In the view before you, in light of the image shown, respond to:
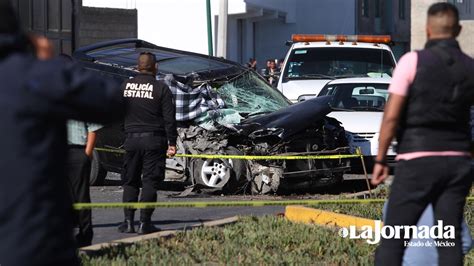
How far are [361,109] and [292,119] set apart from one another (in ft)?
8.31

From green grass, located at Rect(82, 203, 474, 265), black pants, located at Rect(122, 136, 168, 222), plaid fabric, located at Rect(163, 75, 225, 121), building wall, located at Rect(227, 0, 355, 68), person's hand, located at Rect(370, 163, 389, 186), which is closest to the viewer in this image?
person's hand, located at Rect(370, 163, 389, 186)

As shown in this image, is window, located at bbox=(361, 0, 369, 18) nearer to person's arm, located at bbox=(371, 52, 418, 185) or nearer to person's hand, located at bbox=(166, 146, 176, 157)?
person's hand, located at bbox=(166, 146, 176, 157)

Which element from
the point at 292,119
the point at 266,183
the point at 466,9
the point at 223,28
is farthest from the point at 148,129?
the point at 466,9

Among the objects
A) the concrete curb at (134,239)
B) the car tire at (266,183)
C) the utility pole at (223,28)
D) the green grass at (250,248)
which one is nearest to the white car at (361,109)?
the car tire at (266,183)

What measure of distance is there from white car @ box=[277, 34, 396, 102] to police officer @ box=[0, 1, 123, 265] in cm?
1389

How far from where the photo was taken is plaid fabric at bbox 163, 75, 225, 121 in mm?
12523

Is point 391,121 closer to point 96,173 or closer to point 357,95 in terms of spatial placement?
point 96,173

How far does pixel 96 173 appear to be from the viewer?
1315 centimetres

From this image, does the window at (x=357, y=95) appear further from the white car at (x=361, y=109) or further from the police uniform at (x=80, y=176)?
the police uniform at (x=80, y=176)

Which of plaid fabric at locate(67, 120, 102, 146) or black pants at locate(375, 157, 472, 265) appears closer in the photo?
black pants at locate(375, 157, 472, 265)

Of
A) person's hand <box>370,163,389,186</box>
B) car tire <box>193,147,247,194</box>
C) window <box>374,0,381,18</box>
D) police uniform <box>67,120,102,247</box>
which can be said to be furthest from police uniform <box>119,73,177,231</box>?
window <box>374,0,381,18</box>

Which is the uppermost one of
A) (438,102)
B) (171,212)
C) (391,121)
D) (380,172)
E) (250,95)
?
(438,102)

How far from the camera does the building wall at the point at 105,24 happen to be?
29.7 meters

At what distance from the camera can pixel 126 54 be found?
45.8ft
